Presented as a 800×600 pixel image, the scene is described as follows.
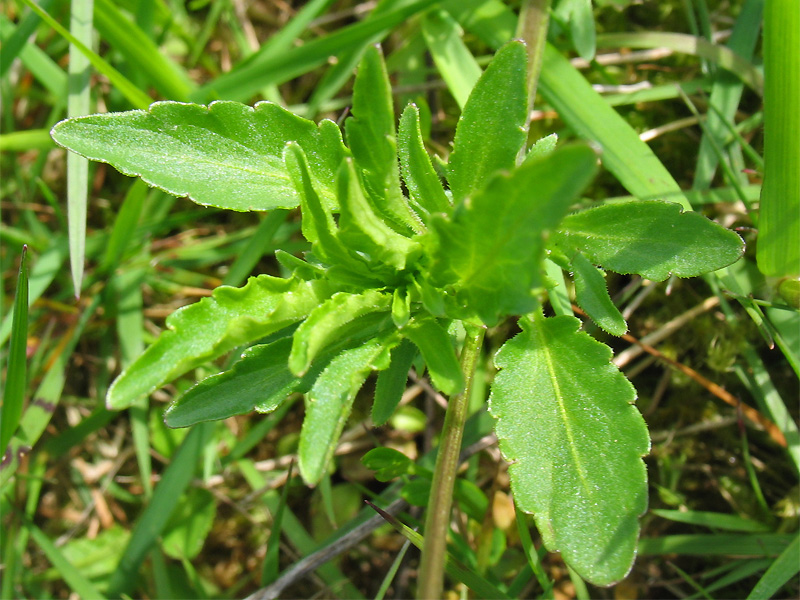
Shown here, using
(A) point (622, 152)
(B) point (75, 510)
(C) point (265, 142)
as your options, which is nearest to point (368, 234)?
(C) point (265, 142)

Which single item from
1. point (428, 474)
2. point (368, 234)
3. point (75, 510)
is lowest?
point (75, 510)

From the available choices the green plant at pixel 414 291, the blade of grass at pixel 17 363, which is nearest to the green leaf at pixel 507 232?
the green plant at pixel 414 291

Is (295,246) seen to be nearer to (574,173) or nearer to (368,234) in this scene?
(368,234)

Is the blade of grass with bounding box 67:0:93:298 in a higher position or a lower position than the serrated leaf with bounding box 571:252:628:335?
higher

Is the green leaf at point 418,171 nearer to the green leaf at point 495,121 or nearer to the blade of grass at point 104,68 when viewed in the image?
the green leaf at point 495,121

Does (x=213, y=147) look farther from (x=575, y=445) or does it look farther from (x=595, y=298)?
(x=575, y=445)

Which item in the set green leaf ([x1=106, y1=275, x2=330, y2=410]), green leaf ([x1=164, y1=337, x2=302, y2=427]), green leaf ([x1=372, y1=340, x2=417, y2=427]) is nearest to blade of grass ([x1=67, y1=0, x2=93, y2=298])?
green leaf ([x1=164, y1=337, x2=302, y2=427])

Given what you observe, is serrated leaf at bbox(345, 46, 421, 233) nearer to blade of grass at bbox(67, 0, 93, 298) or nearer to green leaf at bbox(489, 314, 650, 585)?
green leaf at bbox(489, 314, 650, 585)
